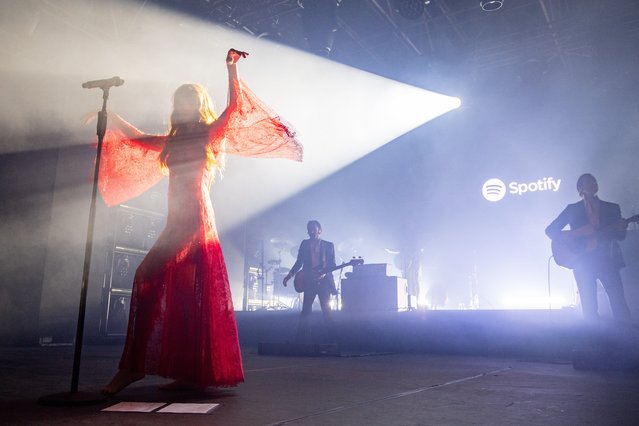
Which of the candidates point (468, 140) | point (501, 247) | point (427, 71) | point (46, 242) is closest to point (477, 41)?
point (427, 71)

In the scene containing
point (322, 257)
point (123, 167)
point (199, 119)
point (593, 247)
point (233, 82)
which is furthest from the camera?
point (322, 257)

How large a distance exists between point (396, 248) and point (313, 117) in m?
5.79

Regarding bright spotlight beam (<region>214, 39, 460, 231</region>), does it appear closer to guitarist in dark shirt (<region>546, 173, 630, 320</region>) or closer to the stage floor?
guitarist in dark shirt (<region>546, 173, 630, 320</region>)

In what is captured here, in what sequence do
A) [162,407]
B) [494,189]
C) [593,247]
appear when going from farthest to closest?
[494,189]
[593,247]
[162,407]

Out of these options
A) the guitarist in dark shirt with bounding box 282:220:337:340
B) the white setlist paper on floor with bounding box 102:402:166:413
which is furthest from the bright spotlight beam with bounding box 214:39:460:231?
the white setlist paper on floor with bounding box 102:402:166:413

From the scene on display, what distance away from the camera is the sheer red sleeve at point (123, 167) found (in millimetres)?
3145

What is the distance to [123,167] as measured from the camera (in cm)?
317

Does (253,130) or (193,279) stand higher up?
(253,130)

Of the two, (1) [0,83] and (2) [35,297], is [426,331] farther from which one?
(1) [0,83]

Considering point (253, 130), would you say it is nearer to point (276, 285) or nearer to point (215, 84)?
point (215, 84)

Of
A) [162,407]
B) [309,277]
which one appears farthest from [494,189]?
[162,407]

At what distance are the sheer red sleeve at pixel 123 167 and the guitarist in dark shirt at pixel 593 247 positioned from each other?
4.20m

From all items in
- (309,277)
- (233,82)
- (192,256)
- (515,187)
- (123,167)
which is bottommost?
(192,256)

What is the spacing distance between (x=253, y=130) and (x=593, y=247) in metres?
3.83
